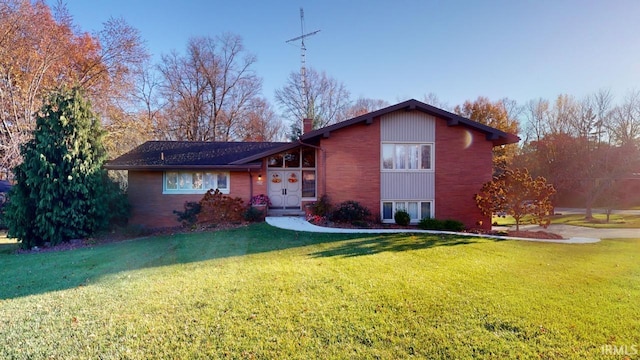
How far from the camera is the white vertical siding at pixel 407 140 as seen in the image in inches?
516

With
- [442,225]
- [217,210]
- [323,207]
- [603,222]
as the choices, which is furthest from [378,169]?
[603,222]

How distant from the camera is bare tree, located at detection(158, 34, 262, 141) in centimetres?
3014

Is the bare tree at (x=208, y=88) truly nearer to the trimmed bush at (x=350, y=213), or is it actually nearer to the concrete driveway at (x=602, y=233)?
the trimmed bush at (x=350, y=213)

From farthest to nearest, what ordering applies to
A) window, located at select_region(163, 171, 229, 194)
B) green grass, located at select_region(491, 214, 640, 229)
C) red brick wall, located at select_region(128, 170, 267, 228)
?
green grass, located at select_region(491, 214, 640, 229) < window, located at select_region(163, 171, 229, 194) < red brick wall, located at select_region(128, 170, 267, 228)

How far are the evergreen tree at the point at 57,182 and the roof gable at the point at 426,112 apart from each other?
857cm

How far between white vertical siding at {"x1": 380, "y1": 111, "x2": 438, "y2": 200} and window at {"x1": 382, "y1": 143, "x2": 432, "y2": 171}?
228 millimetres

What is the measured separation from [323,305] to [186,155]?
1331 cm

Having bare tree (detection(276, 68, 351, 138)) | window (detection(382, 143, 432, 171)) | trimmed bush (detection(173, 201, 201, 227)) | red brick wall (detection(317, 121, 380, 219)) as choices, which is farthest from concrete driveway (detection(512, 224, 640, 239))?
bare tree (detection(276, 68, 351, 138))

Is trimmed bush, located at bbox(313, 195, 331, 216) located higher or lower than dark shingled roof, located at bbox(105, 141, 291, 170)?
lower

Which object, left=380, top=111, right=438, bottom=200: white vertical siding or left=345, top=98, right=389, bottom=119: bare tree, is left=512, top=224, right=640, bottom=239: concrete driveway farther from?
left=345, top=98, right=389, bottom=119: bare tree

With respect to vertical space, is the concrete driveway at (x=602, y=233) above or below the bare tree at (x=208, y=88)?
below

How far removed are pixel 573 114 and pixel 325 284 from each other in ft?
113

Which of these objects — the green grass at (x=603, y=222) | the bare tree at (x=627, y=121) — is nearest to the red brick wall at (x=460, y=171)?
the green grass at (x=603, y=222)

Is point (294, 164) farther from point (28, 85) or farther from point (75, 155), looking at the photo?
point (28, 85)
